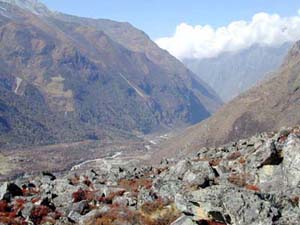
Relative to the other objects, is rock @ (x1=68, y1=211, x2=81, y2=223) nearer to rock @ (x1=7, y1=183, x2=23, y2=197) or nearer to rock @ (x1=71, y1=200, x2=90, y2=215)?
rock @ (x1=71, y1=200, x2=90, y2=215)

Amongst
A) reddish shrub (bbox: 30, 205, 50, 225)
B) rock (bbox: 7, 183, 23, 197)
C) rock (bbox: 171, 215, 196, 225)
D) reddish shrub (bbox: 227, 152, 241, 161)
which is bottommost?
rock (bbox: 7, 183, 23, 197)

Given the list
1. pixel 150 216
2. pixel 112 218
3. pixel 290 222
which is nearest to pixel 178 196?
pixel 150 216

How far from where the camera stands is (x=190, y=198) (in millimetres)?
30266

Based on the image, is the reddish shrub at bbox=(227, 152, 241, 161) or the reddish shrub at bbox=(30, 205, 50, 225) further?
the reddish shrub at bbox=(227, 152, 241, 161)

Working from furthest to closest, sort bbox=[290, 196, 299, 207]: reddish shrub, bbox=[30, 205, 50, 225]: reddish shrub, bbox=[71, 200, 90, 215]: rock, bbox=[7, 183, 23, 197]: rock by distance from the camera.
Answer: bbox=[7, 183, 23, 197]: rock, bbox=[71, 200, 90, 215]: rock, bbox=[30, 205, 50, 225]: reddish shrub, bbox=[290, 196, 299, 207]: reddish shrub

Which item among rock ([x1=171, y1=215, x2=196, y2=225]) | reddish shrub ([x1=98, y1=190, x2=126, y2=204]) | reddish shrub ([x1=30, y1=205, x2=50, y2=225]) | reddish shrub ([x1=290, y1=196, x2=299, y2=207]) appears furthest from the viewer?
reddish shrub ([x1=98, y1=190, x2=126, y2=204])

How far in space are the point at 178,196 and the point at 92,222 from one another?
6398mm

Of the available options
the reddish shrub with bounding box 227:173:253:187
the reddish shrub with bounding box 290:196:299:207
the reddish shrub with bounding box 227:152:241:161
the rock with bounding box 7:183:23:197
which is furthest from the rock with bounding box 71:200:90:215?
the reddish shrub with bounding box 227:152:241:161

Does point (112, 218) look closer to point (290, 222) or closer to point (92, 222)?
point (92, 222)

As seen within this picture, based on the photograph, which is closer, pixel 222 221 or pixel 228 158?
pixel 222 221

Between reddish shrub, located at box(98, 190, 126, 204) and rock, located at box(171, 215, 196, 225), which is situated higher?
rock, located at box(171, 215, 196, 225)

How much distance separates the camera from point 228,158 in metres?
58.7

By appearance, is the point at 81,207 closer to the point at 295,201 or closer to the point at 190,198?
the point at 190,198

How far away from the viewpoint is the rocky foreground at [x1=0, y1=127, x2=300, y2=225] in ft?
92.7
